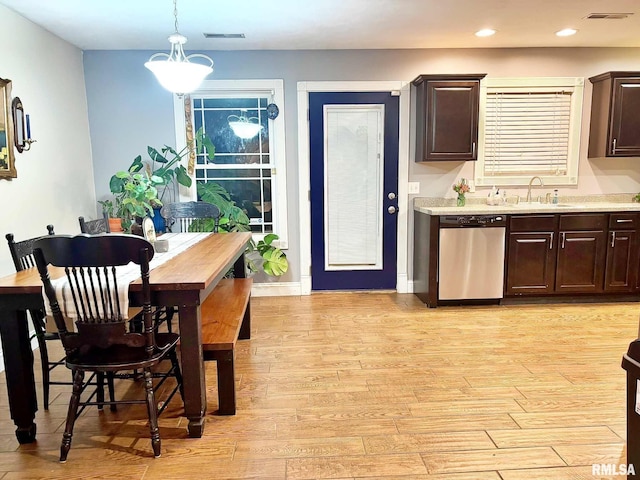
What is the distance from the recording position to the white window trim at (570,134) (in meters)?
4.41

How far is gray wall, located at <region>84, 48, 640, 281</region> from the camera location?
4.32m

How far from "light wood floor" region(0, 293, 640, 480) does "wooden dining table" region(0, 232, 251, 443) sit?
155 mm

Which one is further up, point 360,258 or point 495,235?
point 495,235

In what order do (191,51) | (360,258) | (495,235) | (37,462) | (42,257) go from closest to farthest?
1. (42,257)
2. (37,462)
3. (495,235)
4. (191,51)
5. (360,258)

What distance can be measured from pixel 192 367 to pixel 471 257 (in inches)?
113

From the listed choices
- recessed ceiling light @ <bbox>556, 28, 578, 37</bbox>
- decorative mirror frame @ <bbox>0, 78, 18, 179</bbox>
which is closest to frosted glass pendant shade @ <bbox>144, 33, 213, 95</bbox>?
decorative mirror frame @ <bbox>0, 78, 18, 179</bbox>

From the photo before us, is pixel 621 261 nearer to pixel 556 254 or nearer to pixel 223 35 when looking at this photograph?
pixel 556 254

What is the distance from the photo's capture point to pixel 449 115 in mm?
4129

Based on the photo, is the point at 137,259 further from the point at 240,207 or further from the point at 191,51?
the point at 191,51

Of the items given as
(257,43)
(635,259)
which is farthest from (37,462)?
(635,259)

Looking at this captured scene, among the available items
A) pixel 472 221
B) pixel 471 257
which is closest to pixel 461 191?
pixel 472 221

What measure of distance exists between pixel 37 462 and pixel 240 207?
298 cm

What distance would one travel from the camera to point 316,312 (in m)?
4.07

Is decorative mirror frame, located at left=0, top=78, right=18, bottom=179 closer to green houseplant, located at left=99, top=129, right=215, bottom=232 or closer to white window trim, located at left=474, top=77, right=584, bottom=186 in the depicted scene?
green houseplant, located at left=99, top=129, right=215, bottom=232
